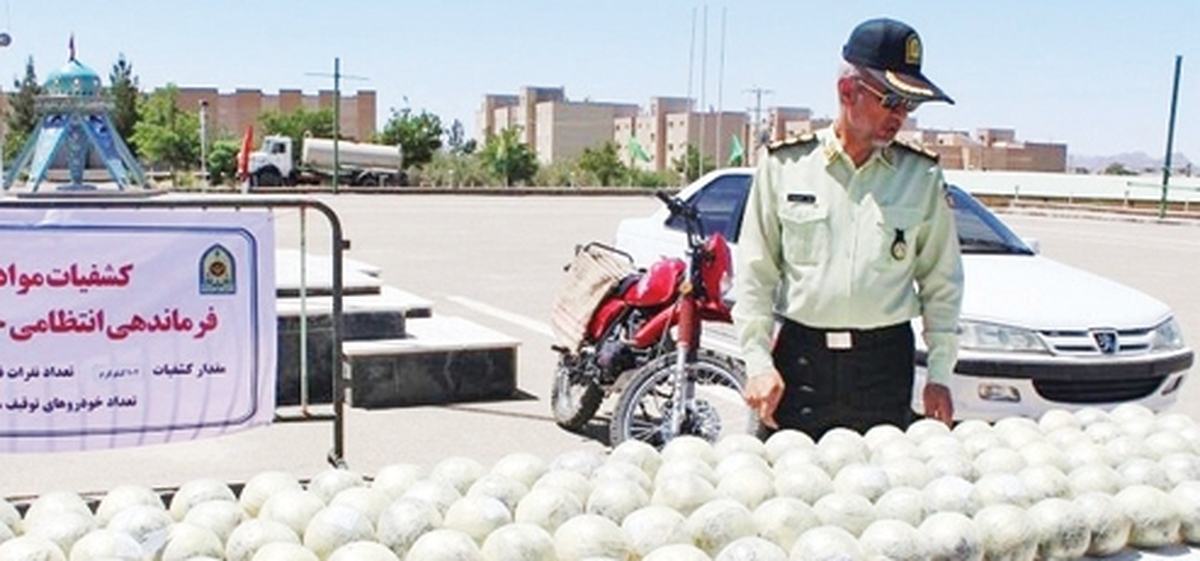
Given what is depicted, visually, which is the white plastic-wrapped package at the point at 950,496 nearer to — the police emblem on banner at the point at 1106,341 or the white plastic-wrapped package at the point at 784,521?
the white plastic-wrapped package at the point at 784,521

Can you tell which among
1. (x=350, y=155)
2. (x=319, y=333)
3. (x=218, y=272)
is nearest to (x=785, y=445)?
(x=218, y=272)

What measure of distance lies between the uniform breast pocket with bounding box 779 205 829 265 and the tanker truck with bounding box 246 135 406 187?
47951 millimetres

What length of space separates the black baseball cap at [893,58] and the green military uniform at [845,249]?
27 centimetres

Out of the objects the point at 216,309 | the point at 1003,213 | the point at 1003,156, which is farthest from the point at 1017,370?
the point at 1003,156

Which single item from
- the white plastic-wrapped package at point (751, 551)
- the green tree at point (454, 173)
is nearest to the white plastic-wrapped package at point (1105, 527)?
the white plastic-wrapped package at point (751, 551)

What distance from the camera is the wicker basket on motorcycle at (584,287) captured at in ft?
21.7

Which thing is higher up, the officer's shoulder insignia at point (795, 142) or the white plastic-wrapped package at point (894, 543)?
the officer's shoulder insignia at point (795, 142)

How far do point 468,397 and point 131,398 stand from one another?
3392 mm

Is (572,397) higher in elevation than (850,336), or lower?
lower

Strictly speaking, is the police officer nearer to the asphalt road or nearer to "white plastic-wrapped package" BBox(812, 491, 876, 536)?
"white plastic-wrapped package" BBox(812, 491, 876, 536)

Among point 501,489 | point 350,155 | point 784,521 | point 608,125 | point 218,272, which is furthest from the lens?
point 608,125

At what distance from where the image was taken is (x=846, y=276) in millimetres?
3324

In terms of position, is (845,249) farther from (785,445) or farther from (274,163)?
(274,163)

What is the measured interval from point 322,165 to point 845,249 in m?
53.3
